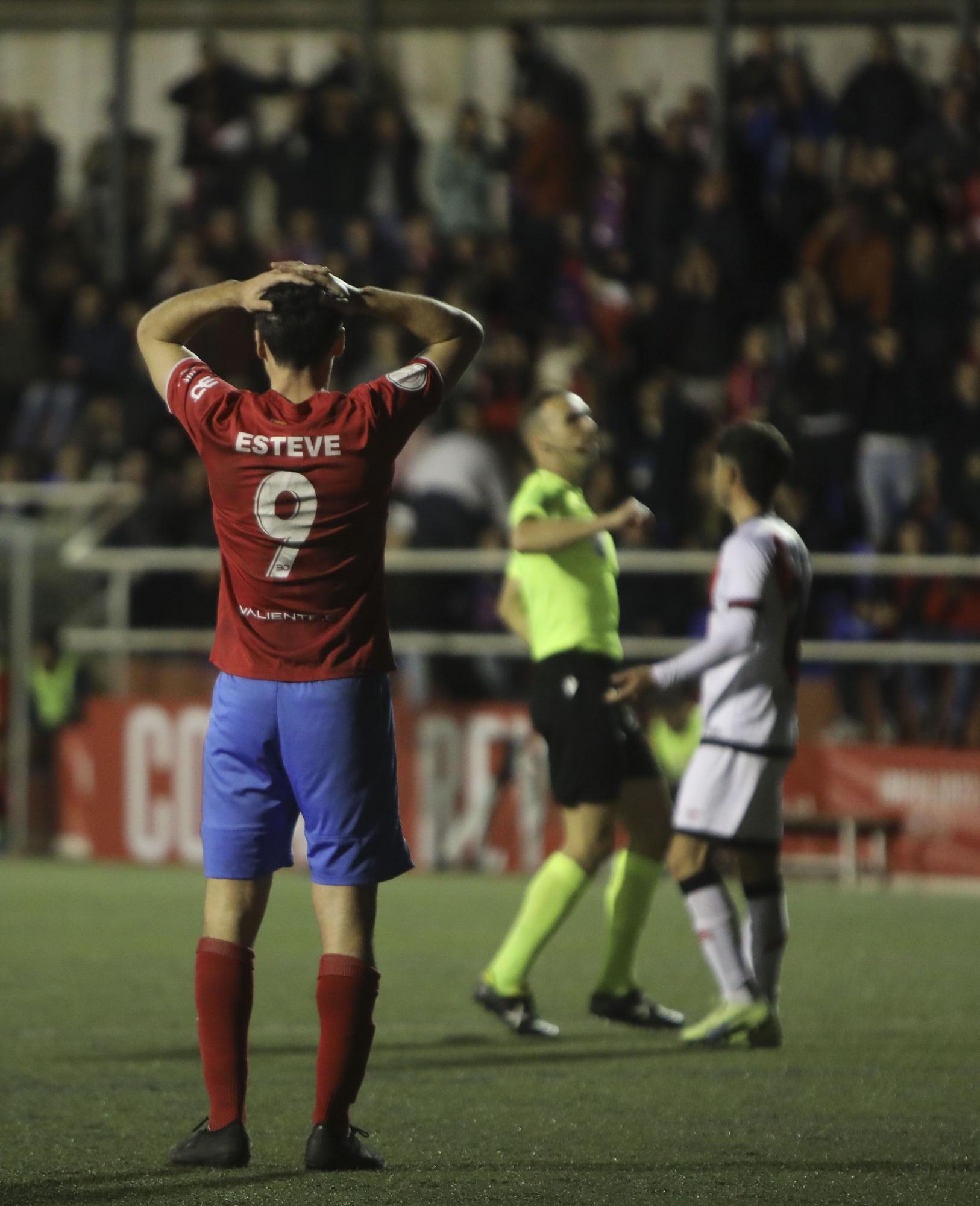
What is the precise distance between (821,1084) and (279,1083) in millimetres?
1551

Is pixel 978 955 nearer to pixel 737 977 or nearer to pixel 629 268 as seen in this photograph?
pixel 737 977

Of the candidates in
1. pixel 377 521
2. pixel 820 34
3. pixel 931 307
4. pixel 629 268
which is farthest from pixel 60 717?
pixel 377 521

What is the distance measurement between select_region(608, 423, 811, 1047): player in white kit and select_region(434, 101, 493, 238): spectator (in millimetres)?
10745

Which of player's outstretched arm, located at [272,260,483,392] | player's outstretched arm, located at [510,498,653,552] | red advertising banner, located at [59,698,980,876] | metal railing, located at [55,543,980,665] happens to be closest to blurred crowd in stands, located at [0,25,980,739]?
metal railing, located at [55,543,980,665]

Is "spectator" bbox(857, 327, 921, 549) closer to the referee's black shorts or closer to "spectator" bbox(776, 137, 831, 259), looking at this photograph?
"spectator" bbox(776, 137, 831, 259)

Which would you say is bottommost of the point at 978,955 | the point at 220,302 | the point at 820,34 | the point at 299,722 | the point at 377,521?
the point at 978,955

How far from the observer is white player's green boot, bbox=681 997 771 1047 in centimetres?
752

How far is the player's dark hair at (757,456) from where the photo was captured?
25.1 feet

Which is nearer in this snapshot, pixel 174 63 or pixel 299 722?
pixel 299 722

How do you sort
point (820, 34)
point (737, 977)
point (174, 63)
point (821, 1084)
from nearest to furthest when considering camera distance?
point (821, 1084)
point (737, 977)
point (820, 34)
point (174, 63)

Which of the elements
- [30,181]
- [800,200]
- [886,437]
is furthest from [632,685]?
[30,181]

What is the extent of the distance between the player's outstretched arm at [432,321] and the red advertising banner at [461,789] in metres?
8.43

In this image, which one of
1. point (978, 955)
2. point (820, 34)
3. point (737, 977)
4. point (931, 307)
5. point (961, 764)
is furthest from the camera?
point (820, 34)

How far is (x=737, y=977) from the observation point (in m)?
7.60
